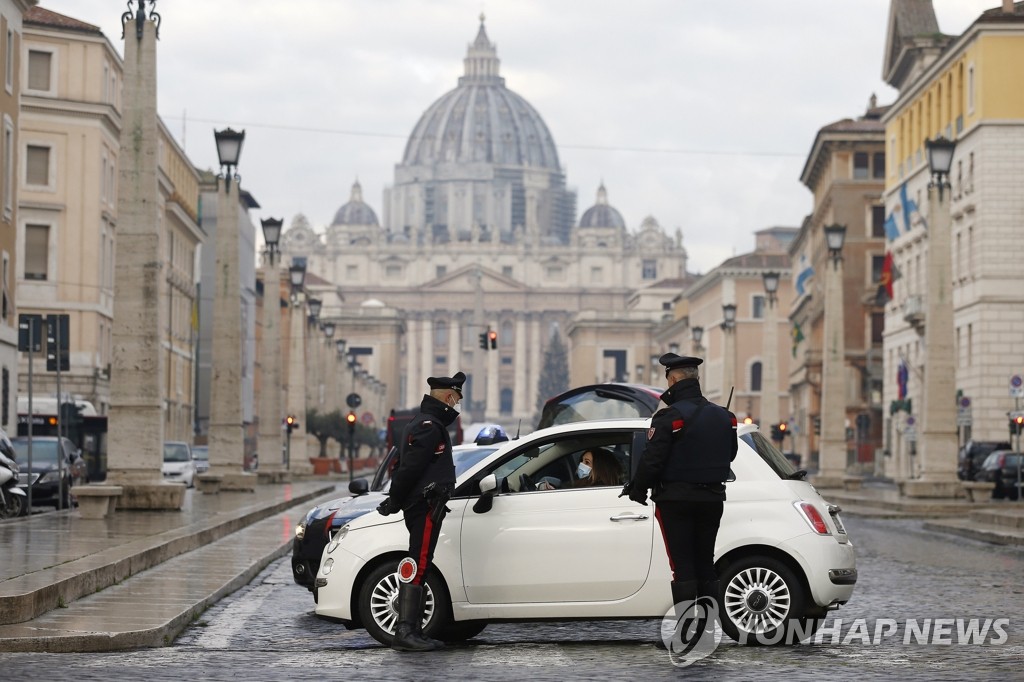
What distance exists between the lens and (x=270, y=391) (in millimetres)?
50531

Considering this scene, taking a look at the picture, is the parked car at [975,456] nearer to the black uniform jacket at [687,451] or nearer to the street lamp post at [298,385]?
the street lamp post at [298,385]

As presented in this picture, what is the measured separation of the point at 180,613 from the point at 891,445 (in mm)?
65339

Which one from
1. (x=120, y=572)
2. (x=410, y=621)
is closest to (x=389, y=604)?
(x=410, y=621)

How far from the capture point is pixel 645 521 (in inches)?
484

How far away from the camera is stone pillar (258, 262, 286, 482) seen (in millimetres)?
50531

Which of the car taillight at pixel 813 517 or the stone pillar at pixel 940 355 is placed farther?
the stone pillar at pixel 940 355

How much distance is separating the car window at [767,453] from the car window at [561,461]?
2.53ft

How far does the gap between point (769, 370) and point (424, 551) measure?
1869 inches

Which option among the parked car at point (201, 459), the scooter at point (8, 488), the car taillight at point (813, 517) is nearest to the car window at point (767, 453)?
the car taillight at point (813, 517)

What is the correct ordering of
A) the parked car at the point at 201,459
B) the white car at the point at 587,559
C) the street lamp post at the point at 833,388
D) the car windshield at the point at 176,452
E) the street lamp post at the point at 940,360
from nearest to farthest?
the white car at the point at 587,559
the street lamp post at the point at 940,360
the street lamp post at the point at 833,388
the car windshield at the point at 176,452
the parked car at the point at 201,459

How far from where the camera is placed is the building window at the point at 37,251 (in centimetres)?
6206

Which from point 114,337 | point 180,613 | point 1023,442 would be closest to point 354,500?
point 180,613

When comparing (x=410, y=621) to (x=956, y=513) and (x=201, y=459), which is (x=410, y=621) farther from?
(x=201, y=459)

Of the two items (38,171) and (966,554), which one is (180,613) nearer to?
(966,554)
